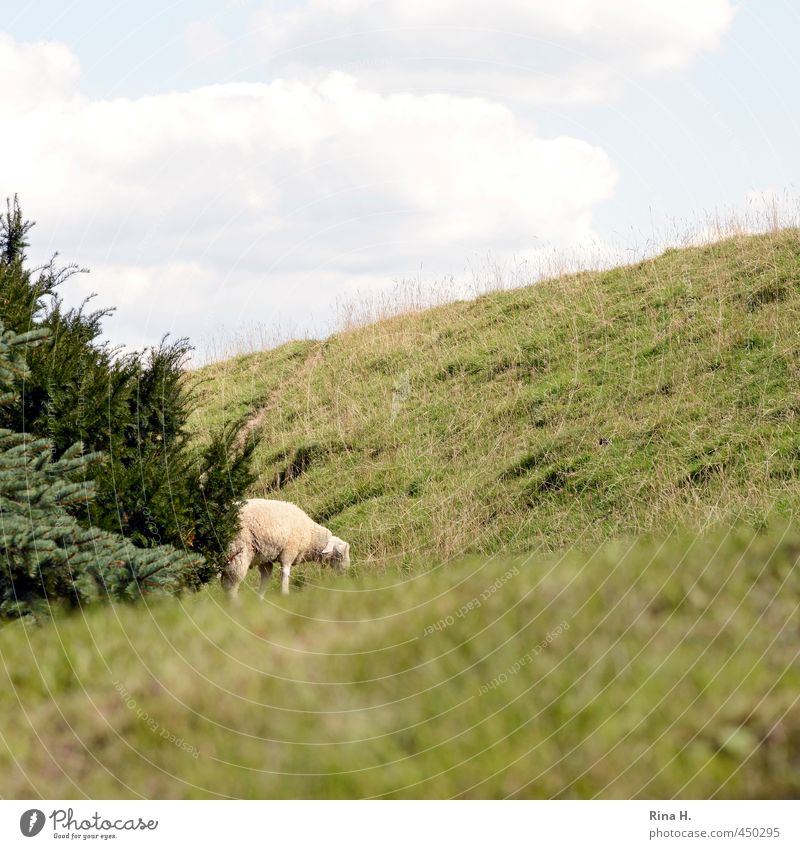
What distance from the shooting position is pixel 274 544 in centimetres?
1273

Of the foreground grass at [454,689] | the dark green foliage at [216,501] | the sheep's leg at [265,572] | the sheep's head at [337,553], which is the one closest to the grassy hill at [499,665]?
the foreground grass at [454,689]

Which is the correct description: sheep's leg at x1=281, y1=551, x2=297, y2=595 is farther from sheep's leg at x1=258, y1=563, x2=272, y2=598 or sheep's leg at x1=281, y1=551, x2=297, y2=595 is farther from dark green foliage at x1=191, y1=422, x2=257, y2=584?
dark green foliage at x1=191, y1=422, x2=257, y2=584

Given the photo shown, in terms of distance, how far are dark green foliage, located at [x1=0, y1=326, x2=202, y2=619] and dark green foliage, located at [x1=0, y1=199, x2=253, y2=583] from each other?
22.6 inches

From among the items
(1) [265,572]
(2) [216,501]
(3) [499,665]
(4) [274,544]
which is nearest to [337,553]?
(1) [265,572]

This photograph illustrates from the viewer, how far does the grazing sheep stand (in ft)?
39.8

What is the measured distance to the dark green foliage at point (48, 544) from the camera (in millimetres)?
7738

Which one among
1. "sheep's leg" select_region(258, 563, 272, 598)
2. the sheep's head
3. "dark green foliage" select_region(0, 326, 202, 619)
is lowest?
"sheep's leg" select_region(258, 563, 272, 598)

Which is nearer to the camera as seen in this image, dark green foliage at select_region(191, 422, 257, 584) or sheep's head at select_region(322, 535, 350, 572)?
dark green foliage at select_region(191, 422, 257, 584)

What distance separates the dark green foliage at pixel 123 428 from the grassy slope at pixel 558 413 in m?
3.63

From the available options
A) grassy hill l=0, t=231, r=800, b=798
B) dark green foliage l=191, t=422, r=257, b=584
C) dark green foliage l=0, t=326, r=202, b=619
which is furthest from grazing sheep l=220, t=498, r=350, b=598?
dark green foliage l=0, t=326, r=202, b=619

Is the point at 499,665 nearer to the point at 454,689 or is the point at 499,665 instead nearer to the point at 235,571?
the point at 454,689
